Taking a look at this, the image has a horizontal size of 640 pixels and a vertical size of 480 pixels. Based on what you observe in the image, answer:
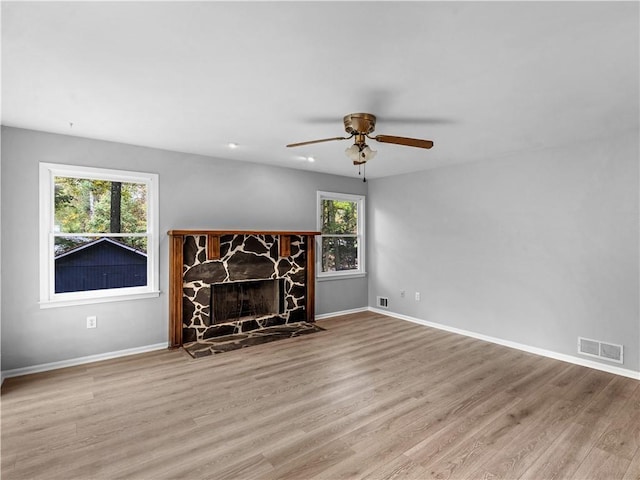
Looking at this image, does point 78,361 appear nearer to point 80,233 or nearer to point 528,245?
point 80,233

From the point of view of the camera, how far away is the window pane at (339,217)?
581 cm

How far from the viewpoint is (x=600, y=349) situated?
3559 millimetres

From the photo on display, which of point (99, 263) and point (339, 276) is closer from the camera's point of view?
point (99, 263)

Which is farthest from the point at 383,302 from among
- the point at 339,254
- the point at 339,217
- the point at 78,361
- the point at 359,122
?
the point at 78,361

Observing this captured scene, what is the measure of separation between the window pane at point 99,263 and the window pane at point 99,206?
135 mm

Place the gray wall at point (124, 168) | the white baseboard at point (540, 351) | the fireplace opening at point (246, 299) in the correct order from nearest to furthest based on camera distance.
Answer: the gray wall at point (124, 168)
the white baseboard at point (540, 351)
the fireplace opening at point (246, 299)

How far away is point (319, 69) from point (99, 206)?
3.11 meters

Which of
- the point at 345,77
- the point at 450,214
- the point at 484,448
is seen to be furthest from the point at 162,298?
the point at 450,214

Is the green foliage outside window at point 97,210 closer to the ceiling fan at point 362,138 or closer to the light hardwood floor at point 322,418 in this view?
the light hardwood floor at point 322,418

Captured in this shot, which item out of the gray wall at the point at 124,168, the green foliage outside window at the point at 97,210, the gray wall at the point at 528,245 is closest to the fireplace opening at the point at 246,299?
the gray wall at the point at 124,168

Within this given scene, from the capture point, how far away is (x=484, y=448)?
2207mm

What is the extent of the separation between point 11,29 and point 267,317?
402cm

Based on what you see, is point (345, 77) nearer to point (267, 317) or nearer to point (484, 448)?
point (484, 448)

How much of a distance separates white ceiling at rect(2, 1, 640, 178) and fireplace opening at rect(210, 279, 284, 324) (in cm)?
215
